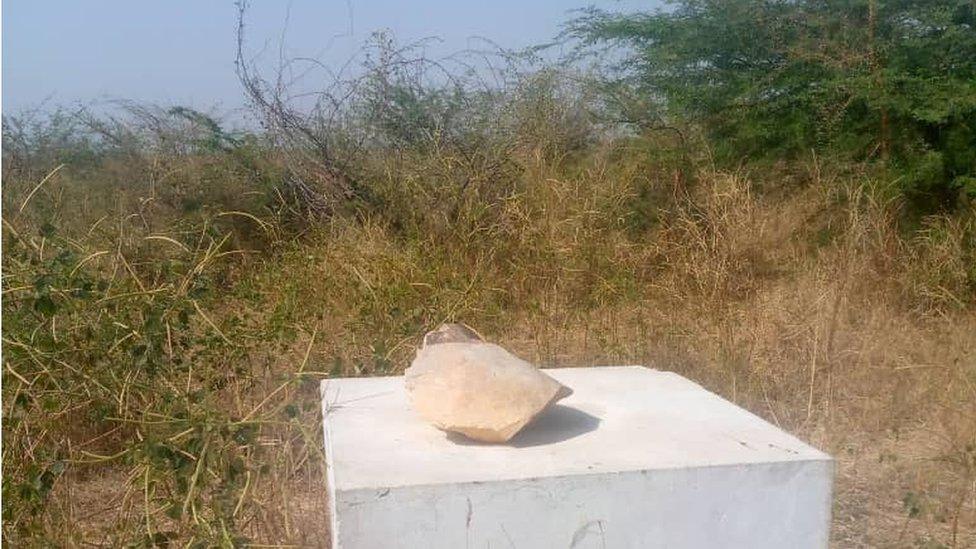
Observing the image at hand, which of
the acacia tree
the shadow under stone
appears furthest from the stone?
the acacia tree

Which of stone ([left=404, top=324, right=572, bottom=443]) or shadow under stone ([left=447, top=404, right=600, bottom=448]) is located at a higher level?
stone ([left=404, top=324, right=572, bottom=443])

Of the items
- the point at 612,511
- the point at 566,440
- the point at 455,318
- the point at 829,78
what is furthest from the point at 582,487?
the point at 829,78

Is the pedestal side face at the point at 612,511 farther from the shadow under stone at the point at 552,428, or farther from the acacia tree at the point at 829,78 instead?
the acacia tree at the point at 829,78

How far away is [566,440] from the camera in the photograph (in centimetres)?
208

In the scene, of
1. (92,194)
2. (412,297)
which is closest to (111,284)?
(412,297)

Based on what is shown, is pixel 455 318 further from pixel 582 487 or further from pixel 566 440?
pixel 582 487

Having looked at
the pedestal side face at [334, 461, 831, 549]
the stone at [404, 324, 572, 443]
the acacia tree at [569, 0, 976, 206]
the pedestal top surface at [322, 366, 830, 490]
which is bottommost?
the pedestal side face at [334, 461, 831, 549]

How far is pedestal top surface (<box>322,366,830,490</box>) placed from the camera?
6.11 feet

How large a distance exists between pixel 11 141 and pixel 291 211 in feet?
8.17

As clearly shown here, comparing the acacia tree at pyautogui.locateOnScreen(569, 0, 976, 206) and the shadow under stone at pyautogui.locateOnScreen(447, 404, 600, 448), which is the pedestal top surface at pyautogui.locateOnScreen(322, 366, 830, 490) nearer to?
the shadow under stone at pyautogui.locateOnScreen(447, 404, 600, 448)

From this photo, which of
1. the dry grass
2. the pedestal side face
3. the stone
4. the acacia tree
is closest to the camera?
the pedestal side face

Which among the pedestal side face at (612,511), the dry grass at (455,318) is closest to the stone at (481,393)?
the pedestal side face at (612,511)

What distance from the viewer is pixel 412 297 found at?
4395 mm

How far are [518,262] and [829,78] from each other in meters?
2.65
